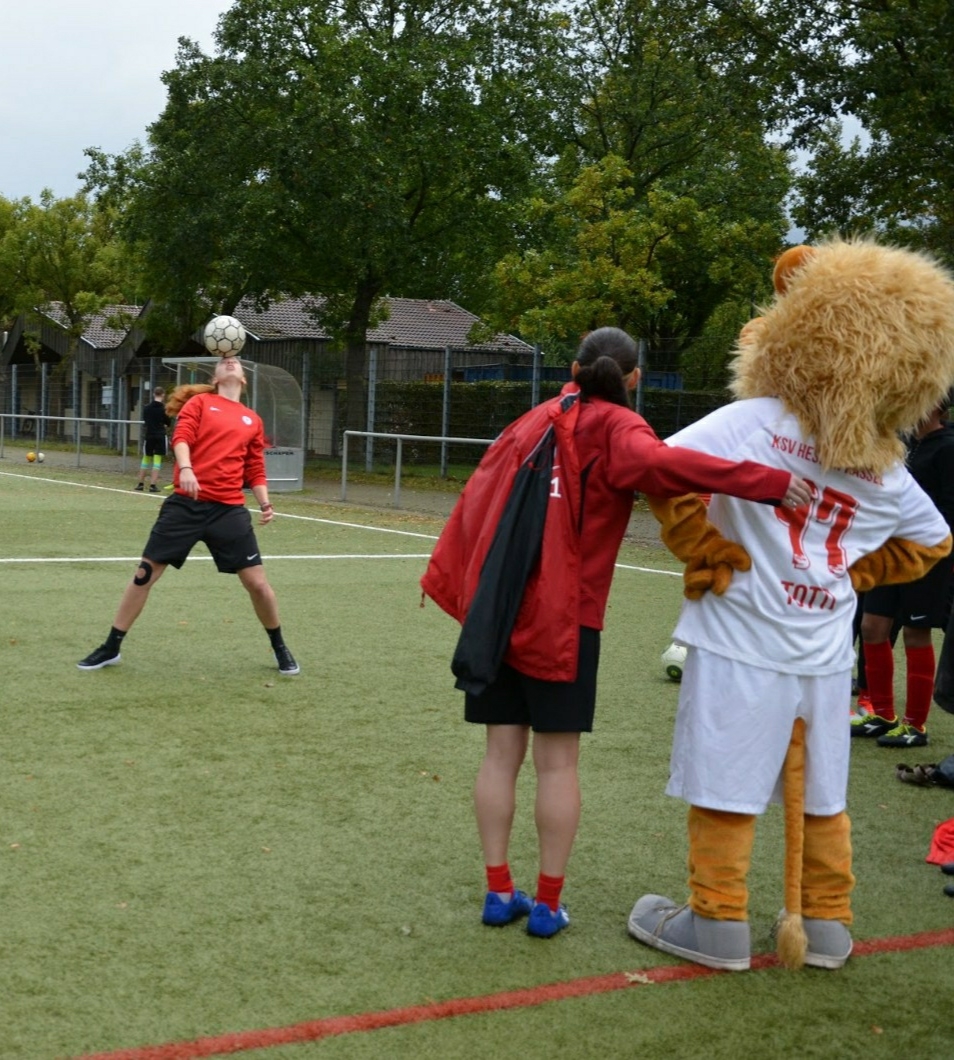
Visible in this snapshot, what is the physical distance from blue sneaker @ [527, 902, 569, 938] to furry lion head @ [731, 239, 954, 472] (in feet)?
5.10

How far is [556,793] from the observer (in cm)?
417

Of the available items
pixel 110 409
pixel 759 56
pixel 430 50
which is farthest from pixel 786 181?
pixel 110 409

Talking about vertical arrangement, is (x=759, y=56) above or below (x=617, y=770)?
above

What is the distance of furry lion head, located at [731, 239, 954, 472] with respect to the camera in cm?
404

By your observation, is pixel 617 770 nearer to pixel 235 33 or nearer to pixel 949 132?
pixel 949 132

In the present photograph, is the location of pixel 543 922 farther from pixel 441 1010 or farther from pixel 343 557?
pixel 343 557

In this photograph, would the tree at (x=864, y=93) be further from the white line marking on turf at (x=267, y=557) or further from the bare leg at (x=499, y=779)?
the bare leg at (x=499, y=779)

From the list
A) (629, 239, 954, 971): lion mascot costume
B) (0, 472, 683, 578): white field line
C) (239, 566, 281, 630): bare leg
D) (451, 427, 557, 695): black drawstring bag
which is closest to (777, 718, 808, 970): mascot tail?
(629, 239, 954, 971): lion mascot costume

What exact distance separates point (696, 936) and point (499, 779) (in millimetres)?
726

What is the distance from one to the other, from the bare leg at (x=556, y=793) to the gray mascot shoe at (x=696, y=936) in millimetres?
349

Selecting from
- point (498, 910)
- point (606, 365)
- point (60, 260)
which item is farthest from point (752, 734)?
point (60, 260)

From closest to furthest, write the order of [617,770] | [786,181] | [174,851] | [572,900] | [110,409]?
[572,900] < [174,851] < [617,770] < [786,181] < [110,409]

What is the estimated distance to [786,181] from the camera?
115ft

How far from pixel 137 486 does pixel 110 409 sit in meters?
14.3
